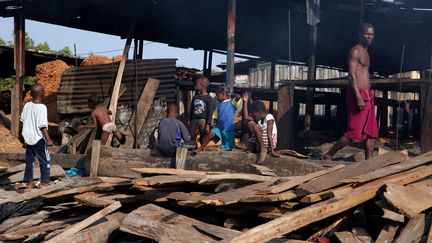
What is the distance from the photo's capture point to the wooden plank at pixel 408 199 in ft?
13.8

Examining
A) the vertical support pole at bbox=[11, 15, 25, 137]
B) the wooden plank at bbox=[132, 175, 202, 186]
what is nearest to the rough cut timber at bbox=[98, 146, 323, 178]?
the wooden plank at bbox=[132, 175, 202, 186]

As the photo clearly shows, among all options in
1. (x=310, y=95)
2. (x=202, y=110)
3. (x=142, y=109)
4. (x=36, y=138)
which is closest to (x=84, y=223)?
(x=36, y=138)

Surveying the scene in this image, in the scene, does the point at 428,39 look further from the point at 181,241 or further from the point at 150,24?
the point at 181,241

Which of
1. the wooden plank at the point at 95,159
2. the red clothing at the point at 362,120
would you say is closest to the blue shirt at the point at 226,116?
the wooden plank at the point at 95,159

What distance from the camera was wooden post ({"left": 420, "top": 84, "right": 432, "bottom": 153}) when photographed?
23.7 ft

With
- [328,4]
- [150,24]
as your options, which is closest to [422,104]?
[328,4]

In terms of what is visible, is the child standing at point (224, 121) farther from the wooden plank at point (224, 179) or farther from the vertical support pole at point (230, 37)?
the wooden plank at point (224, 179)

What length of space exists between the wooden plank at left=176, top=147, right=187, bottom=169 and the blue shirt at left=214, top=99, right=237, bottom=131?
1639 millimetres

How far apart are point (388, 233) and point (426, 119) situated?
11.5ft

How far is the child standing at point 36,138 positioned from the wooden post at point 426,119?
5.24 m

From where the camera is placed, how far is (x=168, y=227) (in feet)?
15.2

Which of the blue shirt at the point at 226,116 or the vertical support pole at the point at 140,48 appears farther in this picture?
the vertical support pole at the point at 140,48

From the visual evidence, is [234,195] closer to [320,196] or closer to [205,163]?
[320,196]

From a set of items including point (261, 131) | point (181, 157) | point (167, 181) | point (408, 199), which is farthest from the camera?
point (181, 157)
